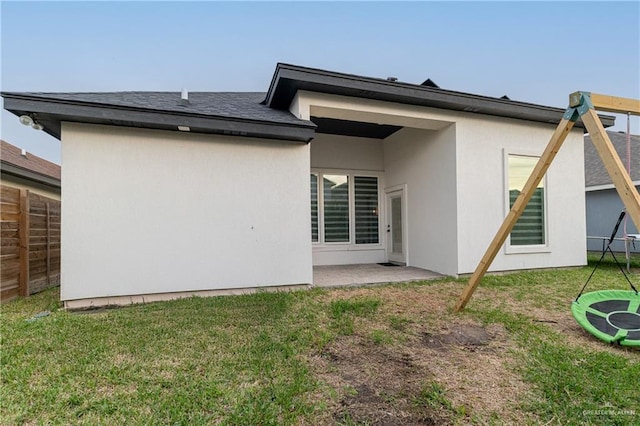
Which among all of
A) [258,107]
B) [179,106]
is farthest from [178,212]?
[258,107]

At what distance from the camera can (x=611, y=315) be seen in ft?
11.4

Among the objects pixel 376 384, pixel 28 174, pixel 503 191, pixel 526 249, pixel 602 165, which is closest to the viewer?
pixel 376 384

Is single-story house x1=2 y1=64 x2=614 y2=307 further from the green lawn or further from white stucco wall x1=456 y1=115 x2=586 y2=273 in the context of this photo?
the green lawn

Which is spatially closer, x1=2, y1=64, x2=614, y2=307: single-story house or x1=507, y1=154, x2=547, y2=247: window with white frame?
x1=2, y1=64, x2=614, y2=307: single-story house

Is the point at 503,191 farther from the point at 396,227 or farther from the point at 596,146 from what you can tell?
the point at 596,146

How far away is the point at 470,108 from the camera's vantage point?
20.6ft

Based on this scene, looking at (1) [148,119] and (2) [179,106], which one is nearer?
(1) [148,119]

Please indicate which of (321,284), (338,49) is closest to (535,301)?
(321,284)

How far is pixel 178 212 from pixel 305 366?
351 cm

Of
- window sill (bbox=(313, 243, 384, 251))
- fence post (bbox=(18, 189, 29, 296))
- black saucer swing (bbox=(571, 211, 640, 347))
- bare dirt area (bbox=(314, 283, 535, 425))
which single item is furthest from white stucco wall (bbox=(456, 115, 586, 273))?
fence post (bbox=(18, 189, 29, 296))

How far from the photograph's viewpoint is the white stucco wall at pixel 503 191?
A: 6.43 m

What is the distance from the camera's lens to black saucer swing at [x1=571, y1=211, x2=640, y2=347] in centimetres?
305

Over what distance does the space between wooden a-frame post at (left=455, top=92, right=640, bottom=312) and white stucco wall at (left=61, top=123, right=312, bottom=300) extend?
3211 mm

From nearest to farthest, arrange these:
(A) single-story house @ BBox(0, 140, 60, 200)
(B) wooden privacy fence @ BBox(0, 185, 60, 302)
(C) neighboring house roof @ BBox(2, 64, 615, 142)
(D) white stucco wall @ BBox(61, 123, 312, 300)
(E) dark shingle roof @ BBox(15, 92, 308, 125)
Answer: (C) neighboring house roof @ BBox(2, 64, 615, 142)
(E) dark shingle roof @ BBox(15, 92, 308, 125)
(D) white stucco wall @ BBox(61, 123, 312, 300)
(B) wooden privacy fence @ BBox(0, 185, 60, 302)
(A) single-story house @ BBox(0, 140, 60, 200)
